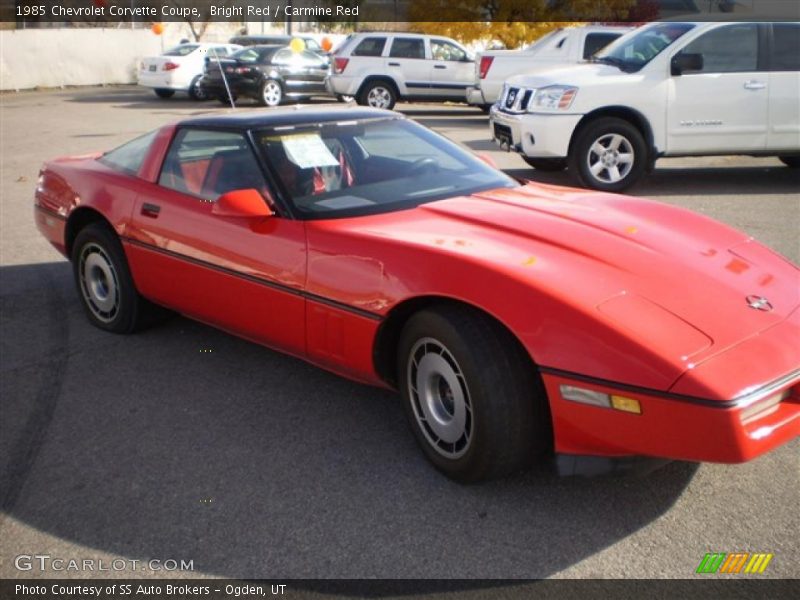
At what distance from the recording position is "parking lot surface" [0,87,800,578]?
9.62ft

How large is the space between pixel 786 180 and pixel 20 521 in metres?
9.39

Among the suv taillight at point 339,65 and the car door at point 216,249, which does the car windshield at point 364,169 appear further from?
the suv taillight at point 339,65

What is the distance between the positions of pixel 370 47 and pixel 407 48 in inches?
31.2

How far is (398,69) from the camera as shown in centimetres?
1834

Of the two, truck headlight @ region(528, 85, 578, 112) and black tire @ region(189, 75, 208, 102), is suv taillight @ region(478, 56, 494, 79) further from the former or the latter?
black tire @ region(189, 75, 208, 102)

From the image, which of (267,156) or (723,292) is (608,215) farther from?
(267,156)

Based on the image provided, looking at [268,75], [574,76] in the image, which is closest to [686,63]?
[574,76]

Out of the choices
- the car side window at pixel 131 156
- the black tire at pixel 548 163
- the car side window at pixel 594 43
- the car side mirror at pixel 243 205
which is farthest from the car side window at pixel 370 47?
the car side mirror at pixel 243 205

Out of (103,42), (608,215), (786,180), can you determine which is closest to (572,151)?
(786,180)

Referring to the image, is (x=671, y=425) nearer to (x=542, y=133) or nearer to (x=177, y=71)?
(x=542, y=133)

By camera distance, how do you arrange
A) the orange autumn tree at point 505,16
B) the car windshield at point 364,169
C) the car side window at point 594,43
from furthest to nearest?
the orange autumn tree at point 505,16, the car side window at point 594,43, the car windshield at point 364,169

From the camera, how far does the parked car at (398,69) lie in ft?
59.9

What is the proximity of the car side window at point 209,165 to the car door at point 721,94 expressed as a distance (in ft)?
19.7

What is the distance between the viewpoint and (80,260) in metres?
5.35
